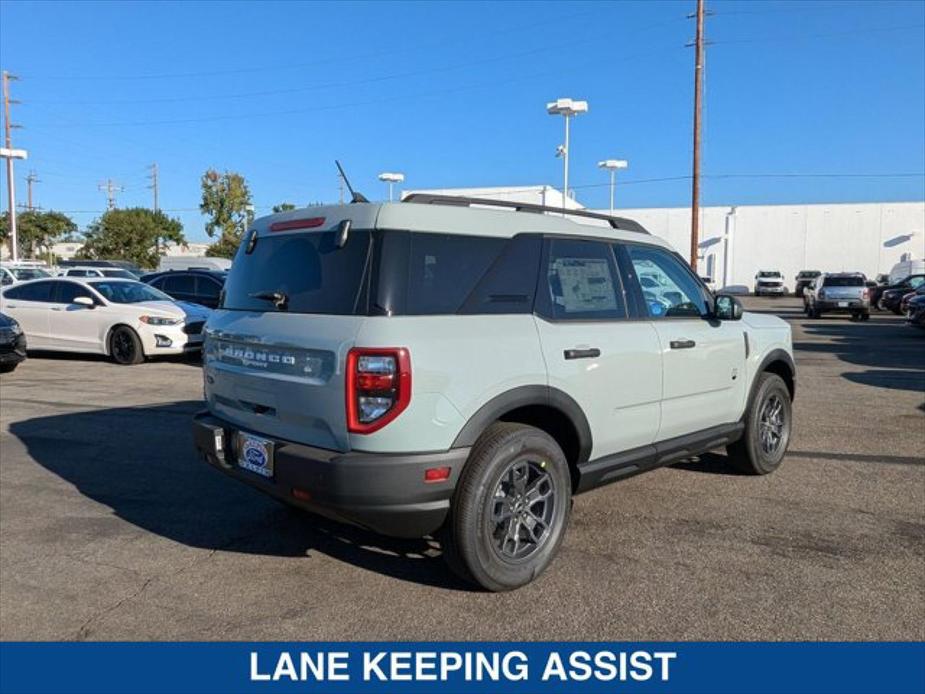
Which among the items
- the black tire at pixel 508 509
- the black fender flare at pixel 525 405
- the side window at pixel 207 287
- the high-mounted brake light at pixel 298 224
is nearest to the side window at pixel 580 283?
the black fender flare at pixel 525 405

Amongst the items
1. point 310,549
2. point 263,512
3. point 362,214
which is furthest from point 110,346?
point 362,214

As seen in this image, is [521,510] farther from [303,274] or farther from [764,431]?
[764,431]

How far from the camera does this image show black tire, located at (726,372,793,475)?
17.9ft

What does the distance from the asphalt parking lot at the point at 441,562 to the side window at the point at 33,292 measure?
7.48 m

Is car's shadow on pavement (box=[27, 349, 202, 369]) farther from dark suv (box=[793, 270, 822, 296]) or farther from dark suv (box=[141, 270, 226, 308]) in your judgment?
dark suv (box=[793, 270, 822, 296])

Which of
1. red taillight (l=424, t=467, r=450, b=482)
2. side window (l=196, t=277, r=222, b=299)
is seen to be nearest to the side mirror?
red taillight (l=424, t=467, r=450, b=482)

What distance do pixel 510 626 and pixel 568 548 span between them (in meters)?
1.01

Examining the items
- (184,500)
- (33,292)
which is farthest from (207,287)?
(184,500)

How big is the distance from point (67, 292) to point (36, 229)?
64246 millimetres

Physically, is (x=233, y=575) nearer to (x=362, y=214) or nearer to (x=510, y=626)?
(x=510, y=626)

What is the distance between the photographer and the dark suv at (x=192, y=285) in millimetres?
15812

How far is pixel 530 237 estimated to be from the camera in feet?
12.8

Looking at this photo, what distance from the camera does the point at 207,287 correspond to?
52.1 ft

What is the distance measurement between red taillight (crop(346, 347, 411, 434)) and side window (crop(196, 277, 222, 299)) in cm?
1368
